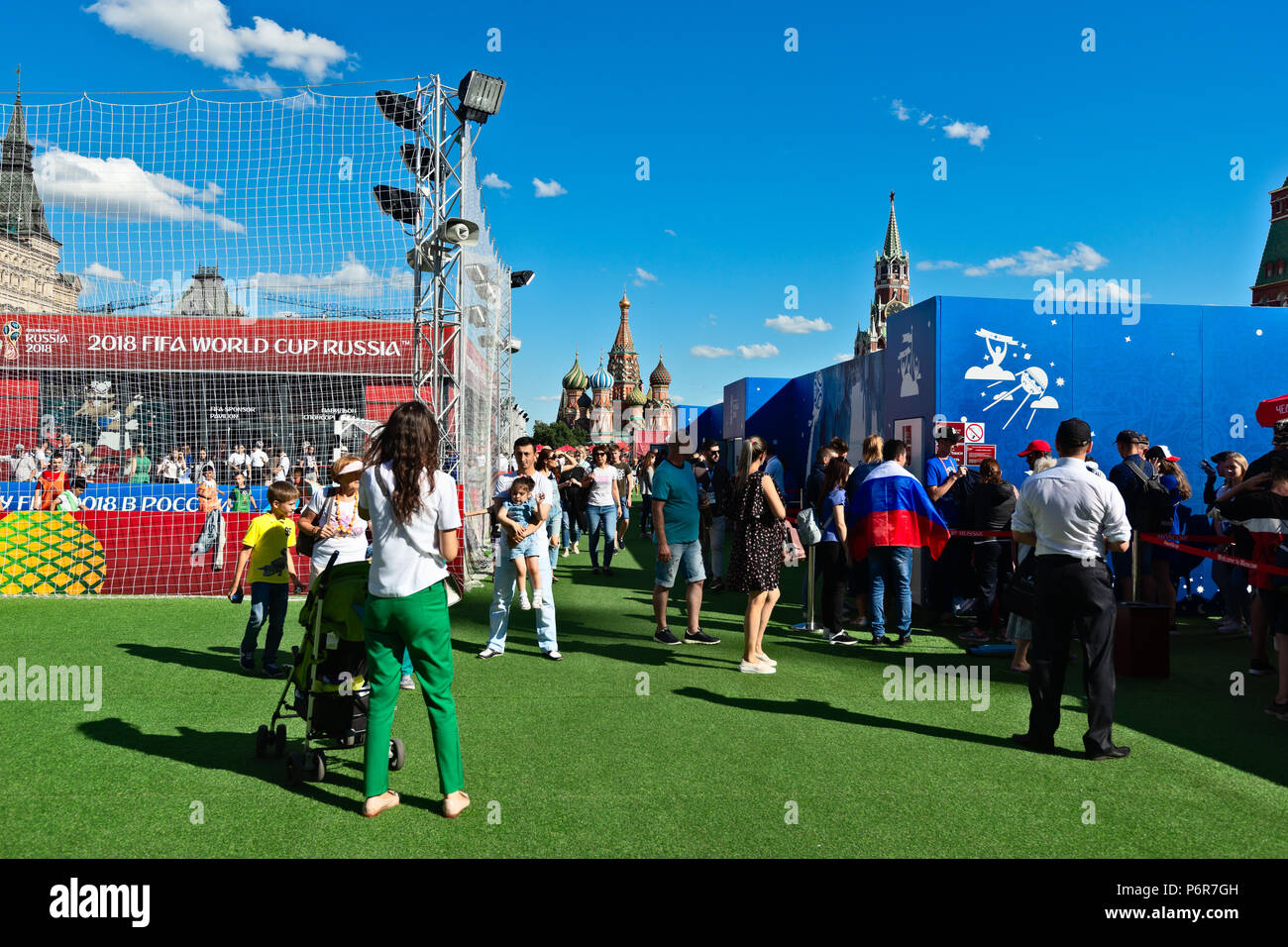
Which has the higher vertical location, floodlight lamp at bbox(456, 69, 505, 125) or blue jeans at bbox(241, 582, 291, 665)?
floodlight lamp at bbox(456, 69, 505, 125)

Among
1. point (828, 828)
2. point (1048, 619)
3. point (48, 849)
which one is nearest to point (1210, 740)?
point (1048, 619)

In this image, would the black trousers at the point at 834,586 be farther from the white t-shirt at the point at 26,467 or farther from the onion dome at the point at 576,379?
the onion dome at the point at 576,379

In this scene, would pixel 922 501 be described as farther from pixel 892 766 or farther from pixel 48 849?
pixel 48 849

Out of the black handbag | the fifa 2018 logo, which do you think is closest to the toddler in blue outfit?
the black handbag

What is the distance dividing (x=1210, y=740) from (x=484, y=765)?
4.06 meters

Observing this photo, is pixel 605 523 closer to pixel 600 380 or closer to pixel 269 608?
pixel 269 608

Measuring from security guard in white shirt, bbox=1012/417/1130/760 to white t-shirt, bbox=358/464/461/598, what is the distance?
123 inches

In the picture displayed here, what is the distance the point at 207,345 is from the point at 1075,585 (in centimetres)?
2319

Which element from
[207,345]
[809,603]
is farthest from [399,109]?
[207,345]

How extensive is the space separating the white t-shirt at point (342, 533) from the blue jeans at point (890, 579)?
4.13 meters

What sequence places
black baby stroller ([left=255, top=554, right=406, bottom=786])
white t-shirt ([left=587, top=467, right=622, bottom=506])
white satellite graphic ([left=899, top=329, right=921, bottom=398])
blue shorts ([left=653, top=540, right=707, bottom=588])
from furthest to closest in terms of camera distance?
white t-shirt ([left=587, top=467, right=622, bottom=506])
white satellite graphic ([left=899, top=329, right=921, bottom=398])
blue shorts ([left=653, top=540, right=707, bottom=588])
black baby stroller ([left=255, top=554, right=406, bottom=786])

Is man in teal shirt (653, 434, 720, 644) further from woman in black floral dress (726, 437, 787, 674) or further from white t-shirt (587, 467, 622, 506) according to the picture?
white t-shirt (587, 467, 622, 506)

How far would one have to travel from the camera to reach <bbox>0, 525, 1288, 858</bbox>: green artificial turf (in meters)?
3.52

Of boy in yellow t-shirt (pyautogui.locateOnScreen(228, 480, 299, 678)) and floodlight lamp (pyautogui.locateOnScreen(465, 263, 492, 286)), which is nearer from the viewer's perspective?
boy in yellow t-shirt (pyautogui.locateOnScreen(228, 480, 299, 678))
